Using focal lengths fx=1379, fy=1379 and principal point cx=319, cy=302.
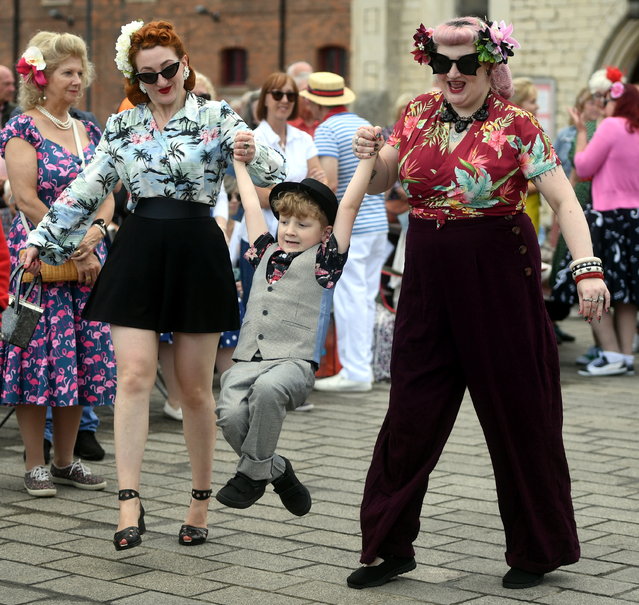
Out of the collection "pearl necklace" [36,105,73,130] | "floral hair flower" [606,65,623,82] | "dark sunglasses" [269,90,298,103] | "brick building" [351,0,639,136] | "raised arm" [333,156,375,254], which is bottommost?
"raised arm" [333,156,375,254]

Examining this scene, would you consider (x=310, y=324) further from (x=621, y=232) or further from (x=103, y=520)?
(x=621, y=232)

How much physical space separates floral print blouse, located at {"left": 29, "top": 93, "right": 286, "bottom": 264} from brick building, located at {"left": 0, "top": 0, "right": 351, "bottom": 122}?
31487mm

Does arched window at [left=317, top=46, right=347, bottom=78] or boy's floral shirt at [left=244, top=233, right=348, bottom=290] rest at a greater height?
arched window at [left=317, top=46, right=347, bottom=78]

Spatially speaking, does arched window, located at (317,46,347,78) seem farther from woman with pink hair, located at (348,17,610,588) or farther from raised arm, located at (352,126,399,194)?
woman with pink hair, located at (348,17,610,588)

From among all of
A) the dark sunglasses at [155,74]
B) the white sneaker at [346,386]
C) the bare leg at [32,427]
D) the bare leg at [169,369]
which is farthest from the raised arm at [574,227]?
the white sneaker at [346,386]

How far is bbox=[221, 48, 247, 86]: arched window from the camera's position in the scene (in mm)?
39656

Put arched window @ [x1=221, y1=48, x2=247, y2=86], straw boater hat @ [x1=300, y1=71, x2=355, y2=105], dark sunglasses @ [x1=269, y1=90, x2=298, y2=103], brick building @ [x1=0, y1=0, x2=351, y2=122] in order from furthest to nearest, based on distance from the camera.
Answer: arched window @ [x1=221, y1=48, x2=247, y2=86], brick building @ [x1=0, y1=0, x2=351, y2=122], straw boater hat @ [x1=300, y1=71, x2=355, y2=105], dark sunglasses @ [x1=269, y1=90, x2=298, y2=103]

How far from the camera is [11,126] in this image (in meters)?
6.41

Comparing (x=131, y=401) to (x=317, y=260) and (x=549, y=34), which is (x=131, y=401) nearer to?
(x=317, y=260)

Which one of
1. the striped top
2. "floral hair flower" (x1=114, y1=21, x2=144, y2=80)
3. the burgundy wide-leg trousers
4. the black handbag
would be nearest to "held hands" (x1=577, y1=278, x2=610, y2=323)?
the burgundy wide-leg trousers

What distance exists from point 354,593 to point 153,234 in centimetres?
156

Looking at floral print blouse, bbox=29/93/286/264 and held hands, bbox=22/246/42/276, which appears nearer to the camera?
floral print blouse, bbox=29/93/286/264

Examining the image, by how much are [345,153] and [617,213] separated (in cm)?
240

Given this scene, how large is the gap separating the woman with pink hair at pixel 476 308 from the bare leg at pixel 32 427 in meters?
2.13
